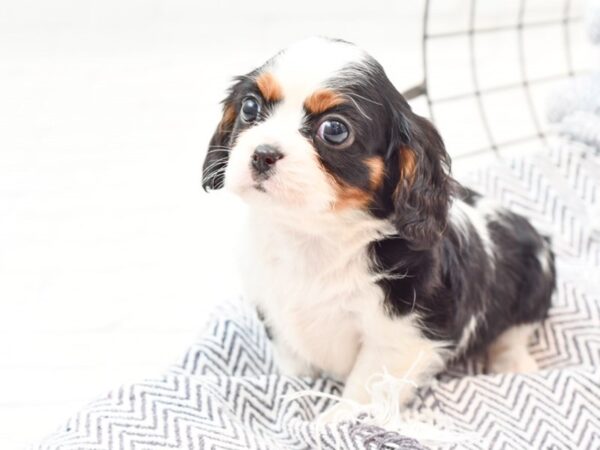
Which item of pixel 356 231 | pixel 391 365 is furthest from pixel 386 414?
pixel 356 231

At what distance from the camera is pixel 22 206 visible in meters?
3.65

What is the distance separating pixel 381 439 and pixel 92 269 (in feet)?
5.16

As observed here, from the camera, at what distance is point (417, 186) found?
2.10m

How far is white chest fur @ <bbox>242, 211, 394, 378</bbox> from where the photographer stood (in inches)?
88.3

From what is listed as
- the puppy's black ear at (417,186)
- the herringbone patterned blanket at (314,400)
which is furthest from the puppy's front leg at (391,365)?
the puppy's black ear at (417,186)

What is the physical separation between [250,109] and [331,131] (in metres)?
0.23

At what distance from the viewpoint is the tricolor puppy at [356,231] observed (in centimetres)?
203

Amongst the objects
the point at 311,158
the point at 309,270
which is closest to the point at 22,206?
the point at 309,270

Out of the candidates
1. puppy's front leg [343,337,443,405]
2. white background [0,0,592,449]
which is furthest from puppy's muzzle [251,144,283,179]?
white background [0,0,592,449]

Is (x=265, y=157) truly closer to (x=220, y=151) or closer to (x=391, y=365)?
(x=220, y=151)

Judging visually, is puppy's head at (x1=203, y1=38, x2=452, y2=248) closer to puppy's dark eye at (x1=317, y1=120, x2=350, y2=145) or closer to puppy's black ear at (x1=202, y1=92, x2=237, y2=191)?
puppy's dark eye at (x1=317, y1=120, x2=350, y2=145)

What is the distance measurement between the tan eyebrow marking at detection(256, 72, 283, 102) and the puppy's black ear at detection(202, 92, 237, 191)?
8.4 inches

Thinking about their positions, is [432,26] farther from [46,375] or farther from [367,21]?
[46,375]

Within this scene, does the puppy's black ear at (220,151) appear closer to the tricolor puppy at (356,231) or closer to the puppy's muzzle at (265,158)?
the tricolor puppy at (356,231)
